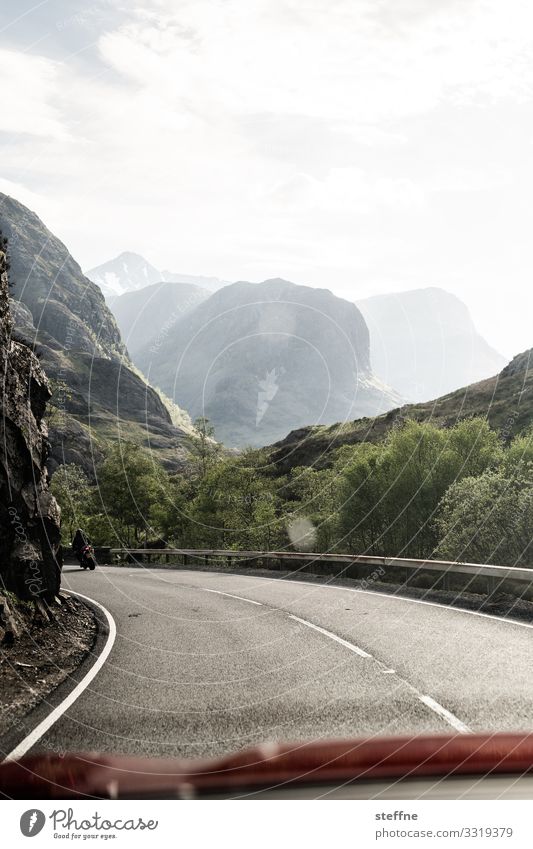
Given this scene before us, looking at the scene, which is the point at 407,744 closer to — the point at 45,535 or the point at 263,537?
the point at 45,535

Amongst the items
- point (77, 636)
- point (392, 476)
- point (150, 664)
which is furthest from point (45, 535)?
point (392, 476)

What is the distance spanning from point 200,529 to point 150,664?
5458 cm

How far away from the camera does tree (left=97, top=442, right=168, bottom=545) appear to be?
68.6 m

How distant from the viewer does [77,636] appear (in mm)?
11398

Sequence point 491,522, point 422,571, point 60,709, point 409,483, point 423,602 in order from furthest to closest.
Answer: point 409,483 → point 491,522 → point 422,571 → point 423,602 → point 60,709

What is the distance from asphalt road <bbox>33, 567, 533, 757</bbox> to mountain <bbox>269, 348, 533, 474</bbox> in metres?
83.6

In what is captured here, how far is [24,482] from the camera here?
44.2ft

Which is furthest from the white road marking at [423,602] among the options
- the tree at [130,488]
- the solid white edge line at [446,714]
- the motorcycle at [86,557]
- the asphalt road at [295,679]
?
the tree at [130,488]

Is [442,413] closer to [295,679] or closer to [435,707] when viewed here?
[295,679]

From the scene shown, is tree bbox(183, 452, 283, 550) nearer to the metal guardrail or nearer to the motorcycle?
the metal guardrail

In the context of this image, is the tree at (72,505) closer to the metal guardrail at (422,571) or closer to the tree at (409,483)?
the tree at (409,483)

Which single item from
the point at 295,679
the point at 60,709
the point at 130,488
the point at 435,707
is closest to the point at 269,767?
the point at 435,707

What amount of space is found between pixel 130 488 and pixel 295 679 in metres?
63.3

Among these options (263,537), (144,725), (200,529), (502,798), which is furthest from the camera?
(200,529)
